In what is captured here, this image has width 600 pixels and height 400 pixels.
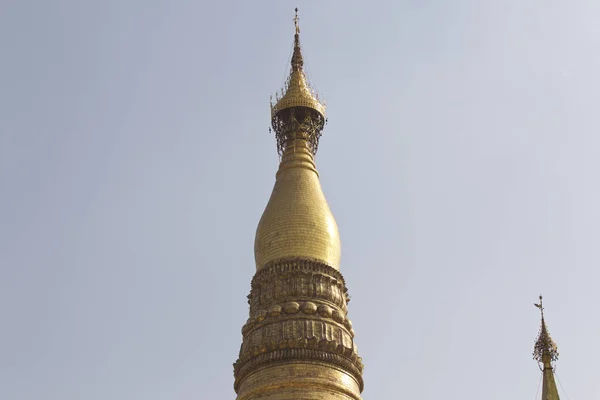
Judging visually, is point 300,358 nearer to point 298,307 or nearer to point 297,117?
point 298,307

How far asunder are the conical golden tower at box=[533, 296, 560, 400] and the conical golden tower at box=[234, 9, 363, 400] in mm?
8755

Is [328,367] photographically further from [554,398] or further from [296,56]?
[296,56]

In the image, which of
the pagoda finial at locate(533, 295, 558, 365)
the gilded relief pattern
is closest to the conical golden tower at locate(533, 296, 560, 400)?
the pagoda finial at locate(533, 295, 558, 365)

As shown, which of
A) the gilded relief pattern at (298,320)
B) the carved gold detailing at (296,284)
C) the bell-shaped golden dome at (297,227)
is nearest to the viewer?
the gilded relief pattern at (298,320)

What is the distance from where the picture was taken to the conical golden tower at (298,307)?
3450cm

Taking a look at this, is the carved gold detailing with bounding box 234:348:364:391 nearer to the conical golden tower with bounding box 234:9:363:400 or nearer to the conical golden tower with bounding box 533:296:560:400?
the conical golden tower with bounding box 234:9:363:400

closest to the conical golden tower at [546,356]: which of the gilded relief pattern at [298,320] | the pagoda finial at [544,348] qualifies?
the pagoda finial at [544,348]

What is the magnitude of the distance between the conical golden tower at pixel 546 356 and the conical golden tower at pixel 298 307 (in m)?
8.75

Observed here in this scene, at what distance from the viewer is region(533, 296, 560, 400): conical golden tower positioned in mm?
40969

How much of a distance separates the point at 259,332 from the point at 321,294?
7.96ft

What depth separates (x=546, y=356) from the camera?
41.5 meters

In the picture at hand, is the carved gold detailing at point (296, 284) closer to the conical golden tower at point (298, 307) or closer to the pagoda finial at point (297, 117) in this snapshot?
the conical golden tower at point (298, 307)

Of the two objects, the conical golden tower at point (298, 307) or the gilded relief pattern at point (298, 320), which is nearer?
the conical golden tower at point (298, 307)

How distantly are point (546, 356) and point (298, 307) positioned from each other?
36.7 feet
